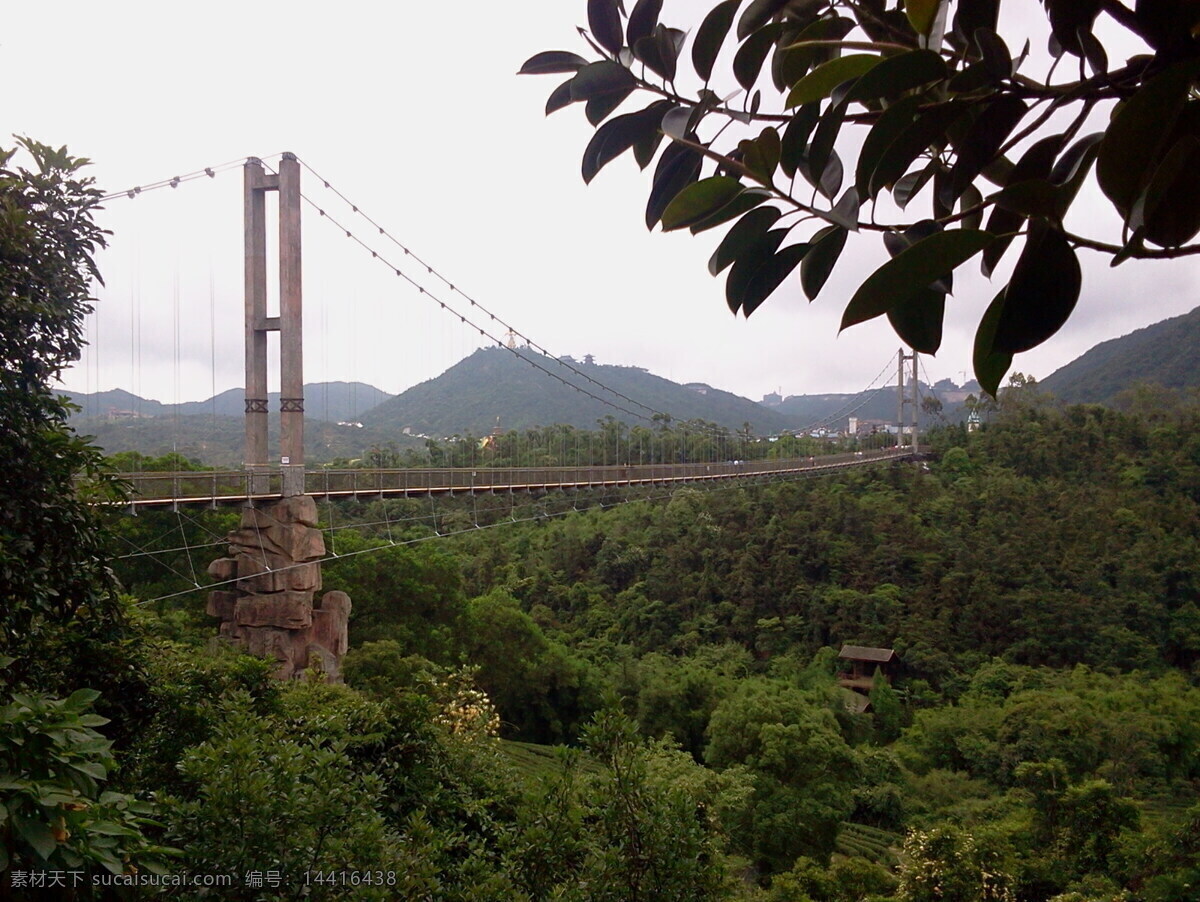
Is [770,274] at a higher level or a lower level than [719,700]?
higher

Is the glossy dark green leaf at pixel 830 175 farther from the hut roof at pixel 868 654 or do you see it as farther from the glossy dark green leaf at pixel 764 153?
the hut roof at pixel 868 654

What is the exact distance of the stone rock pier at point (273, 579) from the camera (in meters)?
4.32

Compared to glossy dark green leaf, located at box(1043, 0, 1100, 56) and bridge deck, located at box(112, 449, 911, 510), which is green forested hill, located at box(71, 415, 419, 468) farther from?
glossy dark green leaf, located at box(1043, 0, 1100, 56)

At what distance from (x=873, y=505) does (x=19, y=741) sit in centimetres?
1506

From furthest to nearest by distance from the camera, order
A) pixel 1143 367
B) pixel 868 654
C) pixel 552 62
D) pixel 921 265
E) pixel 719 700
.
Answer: pixel 1143 367 → pixel 868 654 → pixel 719 700 → pixel 552 62 → pixel 921 265

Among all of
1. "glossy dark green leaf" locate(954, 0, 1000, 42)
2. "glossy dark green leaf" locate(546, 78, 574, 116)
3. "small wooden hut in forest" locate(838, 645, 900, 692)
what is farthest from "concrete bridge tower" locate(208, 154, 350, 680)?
"small wooden hut in forest" locate(838, 645, 900, 692)

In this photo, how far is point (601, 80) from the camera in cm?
44

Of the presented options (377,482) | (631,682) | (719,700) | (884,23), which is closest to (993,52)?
(884,23)

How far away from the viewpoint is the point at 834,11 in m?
0.45

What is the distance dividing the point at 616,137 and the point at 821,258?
0.17 meters

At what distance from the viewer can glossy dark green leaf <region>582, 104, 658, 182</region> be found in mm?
459

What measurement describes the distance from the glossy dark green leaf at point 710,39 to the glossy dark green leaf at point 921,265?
0.25 m

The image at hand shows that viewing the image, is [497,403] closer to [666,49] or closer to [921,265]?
[666,49]

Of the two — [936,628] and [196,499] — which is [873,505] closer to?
[936,628]
